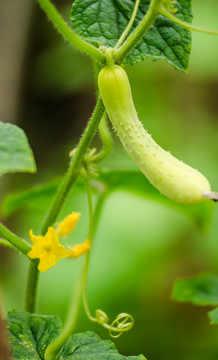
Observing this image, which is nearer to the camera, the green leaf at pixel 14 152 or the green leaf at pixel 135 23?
the green leaf at pixel 14 152

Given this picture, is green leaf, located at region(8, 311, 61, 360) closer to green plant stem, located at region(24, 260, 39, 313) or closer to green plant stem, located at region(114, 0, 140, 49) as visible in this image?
green plant stem, located at region(24, 260, 39, 313)

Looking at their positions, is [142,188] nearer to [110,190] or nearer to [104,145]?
[110,190]

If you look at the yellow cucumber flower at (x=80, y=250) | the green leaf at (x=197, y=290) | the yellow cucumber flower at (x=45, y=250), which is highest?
the yellow cucumber flower at (x=45, y=250)

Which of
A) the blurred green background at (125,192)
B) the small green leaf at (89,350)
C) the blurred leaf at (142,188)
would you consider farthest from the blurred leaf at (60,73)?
the small green leaf at (89,350)

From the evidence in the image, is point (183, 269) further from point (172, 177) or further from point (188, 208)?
point (172, 177)

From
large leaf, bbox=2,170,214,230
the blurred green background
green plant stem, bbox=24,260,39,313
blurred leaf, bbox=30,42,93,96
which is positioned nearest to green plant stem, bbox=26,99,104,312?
green plant stem, bbox=24,260,39,313

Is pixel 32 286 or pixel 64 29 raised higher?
pixel 64 29

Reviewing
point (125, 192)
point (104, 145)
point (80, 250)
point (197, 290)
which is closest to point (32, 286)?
point (80, 250)

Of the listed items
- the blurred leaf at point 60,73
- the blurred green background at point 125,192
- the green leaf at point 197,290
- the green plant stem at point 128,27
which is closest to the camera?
the green plant stem at point 128,27

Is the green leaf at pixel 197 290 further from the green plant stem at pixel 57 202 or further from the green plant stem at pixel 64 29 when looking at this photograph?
the green plant stem at pixel 64 29
